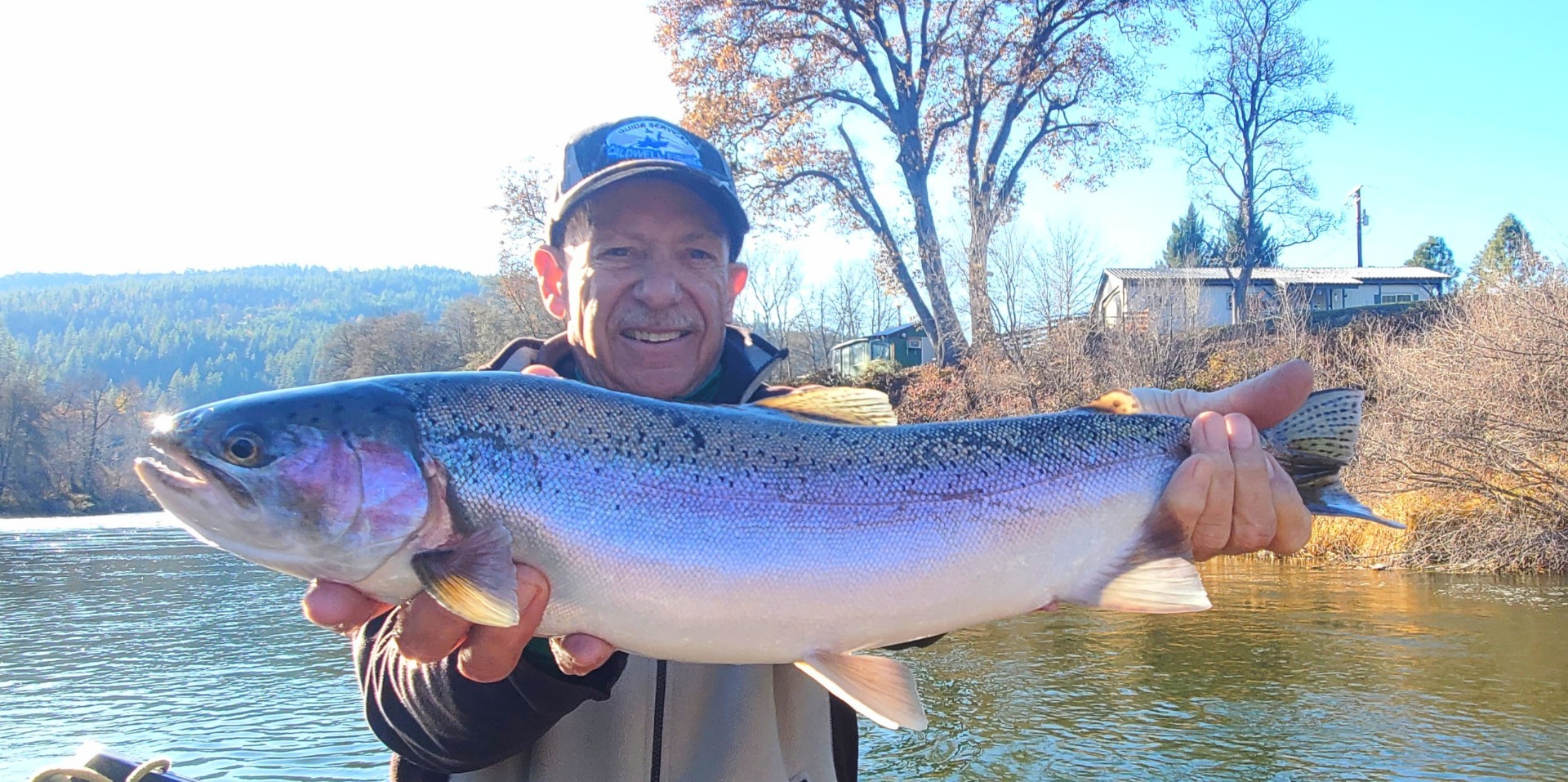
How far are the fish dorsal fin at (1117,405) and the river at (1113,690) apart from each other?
616 cm

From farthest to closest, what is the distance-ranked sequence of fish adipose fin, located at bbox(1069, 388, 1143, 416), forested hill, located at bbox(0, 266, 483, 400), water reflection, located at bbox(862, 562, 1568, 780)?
forested hill, located at bbox(0, 266, 483, 400), water reflection, located at bbox(862, 562, 1568, 780), fish adipose fin, located at bbox(1069, 388, 1143, 416)

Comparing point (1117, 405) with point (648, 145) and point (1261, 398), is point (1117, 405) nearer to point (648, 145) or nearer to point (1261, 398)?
point (1261, 398)

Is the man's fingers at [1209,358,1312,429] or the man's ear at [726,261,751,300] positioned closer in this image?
the man's fingers at [1209,358,1312,429]

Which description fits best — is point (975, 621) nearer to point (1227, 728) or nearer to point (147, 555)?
point (1227, 728)

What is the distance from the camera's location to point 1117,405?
3082 millimetres

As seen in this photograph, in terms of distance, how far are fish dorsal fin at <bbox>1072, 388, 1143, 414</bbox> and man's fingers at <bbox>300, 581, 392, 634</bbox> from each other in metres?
2.03

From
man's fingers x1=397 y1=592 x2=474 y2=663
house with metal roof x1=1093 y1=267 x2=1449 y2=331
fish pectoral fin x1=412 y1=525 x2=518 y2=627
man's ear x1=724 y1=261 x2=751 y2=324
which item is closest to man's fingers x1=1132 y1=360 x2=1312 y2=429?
man's ear x1=724 y1=261 x2=751 y2=324

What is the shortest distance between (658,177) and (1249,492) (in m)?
2.04

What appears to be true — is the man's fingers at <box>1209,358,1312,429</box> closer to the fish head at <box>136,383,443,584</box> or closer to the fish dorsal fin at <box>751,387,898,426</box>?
the fish dorsal fin at <box>751,387,898,426</box>

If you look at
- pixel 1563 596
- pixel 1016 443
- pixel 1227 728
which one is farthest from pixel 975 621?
pixel 1563 596

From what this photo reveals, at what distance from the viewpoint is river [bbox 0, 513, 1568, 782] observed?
871 centimetres

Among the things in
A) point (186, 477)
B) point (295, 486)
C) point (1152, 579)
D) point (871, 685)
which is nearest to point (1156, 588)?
point (1152, 579)

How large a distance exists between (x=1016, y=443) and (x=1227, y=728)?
7.84m

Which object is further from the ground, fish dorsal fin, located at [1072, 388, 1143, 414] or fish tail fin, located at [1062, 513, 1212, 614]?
fish dorsal fin, located at [1072, 388, 1143, 414]
